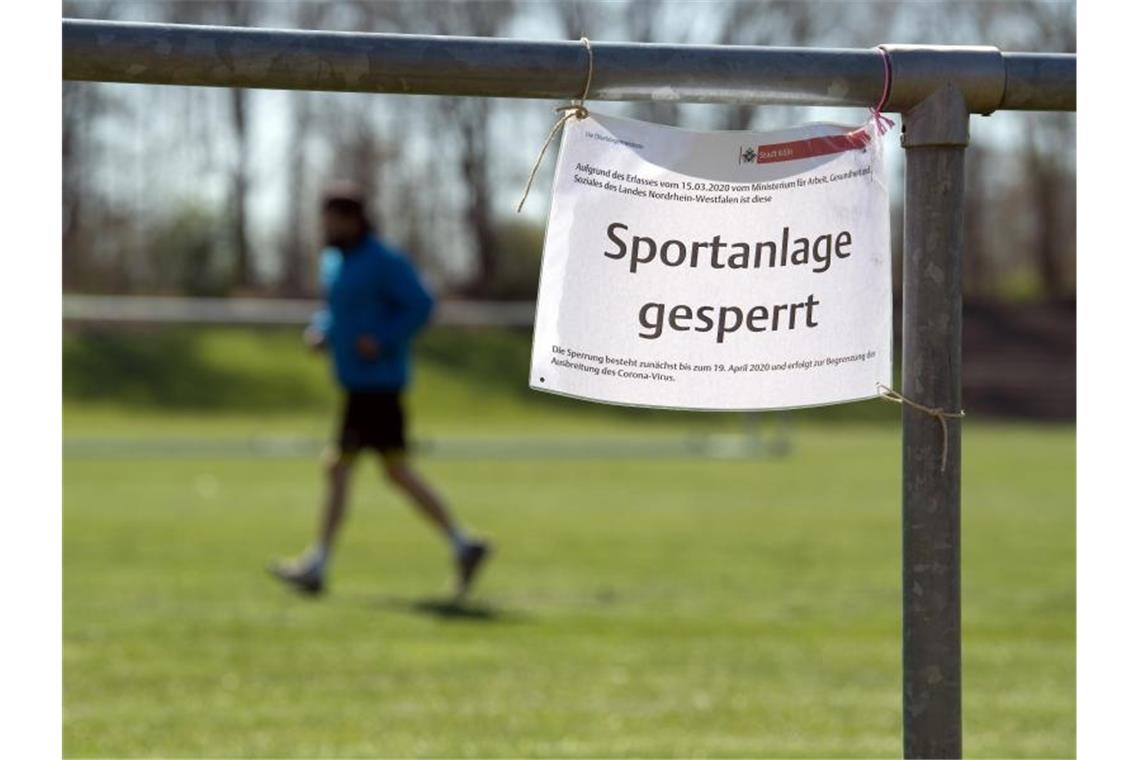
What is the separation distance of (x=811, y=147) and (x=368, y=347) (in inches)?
318

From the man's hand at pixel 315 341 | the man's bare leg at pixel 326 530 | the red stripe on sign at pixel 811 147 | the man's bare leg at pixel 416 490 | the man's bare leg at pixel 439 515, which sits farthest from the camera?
the man's hand at pixel 315 341

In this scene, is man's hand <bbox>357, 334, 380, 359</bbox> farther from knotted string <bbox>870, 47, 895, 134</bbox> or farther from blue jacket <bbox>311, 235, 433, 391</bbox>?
knotted string <bbox>870, 47, 895, 134</bbox>

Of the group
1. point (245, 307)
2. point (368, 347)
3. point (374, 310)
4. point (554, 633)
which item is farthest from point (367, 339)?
point (245, 307)

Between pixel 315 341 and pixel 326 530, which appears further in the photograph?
pixel 315 341

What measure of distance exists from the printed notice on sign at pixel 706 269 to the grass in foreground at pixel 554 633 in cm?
355

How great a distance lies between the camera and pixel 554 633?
8.38 metres

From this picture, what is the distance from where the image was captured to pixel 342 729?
603cm

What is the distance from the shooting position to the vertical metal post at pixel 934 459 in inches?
87.4

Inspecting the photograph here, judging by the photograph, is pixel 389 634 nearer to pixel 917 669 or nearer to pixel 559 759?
pixel 559 759

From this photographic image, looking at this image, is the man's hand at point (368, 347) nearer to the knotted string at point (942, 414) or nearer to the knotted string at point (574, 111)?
the knotted string at point (574, 111)

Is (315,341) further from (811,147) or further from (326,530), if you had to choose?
(811,147)

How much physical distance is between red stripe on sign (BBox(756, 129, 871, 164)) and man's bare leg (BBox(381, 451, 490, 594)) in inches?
300

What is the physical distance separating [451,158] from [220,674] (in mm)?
53180

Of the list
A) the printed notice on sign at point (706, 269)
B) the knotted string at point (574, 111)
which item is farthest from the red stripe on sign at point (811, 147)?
the knotted string at point (574, 111)
